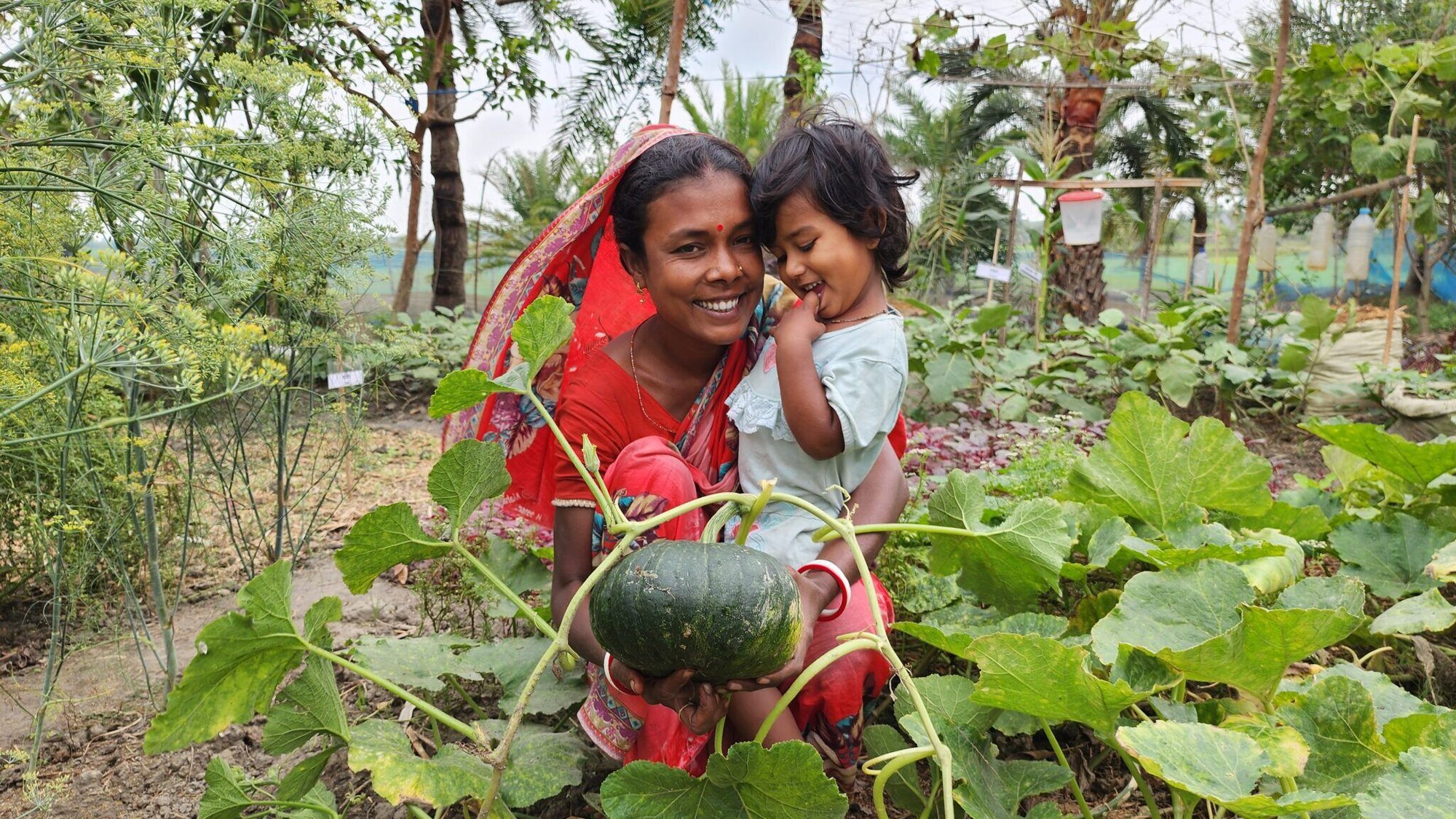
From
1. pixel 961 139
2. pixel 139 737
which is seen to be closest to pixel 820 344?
pixel 139 737

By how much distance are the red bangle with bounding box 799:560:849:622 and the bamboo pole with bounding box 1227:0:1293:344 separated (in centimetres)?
434

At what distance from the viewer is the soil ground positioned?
1915 mm

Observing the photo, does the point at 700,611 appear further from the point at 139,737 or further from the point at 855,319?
the point at 139,737

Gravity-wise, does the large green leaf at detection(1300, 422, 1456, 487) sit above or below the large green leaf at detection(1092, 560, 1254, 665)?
above

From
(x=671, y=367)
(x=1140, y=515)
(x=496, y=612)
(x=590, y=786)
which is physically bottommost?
(x=590, y=786)

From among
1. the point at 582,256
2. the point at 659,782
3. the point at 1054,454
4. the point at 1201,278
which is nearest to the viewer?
the point at 659,782

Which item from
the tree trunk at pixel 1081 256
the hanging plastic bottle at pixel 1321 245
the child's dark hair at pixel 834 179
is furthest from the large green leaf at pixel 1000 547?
the hanging plastic bottle at pixel 1321 245

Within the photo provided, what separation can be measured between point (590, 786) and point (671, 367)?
817 millimetres

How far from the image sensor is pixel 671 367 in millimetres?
1957

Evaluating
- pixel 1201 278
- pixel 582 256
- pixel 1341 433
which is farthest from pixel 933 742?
pixel 1201 278

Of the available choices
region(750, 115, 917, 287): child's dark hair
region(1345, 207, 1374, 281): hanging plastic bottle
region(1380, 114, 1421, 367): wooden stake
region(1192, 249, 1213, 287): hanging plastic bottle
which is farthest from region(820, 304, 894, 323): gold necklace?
region(1192, 249, 1213, 287): hanging plastic bottle

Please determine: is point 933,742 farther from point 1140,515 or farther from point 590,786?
point 1140,515

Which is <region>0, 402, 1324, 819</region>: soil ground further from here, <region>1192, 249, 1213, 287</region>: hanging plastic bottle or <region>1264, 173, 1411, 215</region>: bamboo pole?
<region>1192, 249, 1213, 287</region>: hanging plastic bottle

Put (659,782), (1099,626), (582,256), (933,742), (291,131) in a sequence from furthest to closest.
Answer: (291,131), (582,256), (1099,626), (659,782), (933,742)
